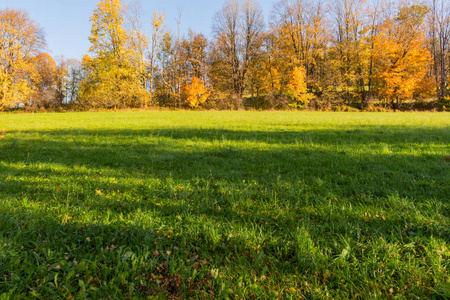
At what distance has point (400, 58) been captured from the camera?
102ft

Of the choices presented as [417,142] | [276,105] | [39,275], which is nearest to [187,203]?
[39,275]

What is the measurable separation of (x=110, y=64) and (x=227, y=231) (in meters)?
36.0

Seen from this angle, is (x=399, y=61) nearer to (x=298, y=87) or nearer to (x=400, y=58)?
(x=400, y=58)

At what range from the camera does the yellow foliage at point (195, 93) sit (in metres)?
38.2

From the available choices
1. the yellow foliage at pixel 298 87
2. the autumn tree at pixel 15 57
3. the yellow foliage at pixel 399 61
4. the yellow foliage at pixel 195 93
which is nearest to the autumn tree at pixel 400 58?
the yellow foliage at pixel 399 61

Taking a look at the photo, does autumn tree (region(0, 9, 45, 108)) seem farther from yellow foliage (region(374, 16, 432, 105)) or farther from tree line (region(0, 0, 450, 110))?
yellow foliage (region(374, 16, 432, 105))

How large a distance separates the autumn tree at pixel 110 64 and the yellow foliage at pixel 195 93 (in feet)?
29.1

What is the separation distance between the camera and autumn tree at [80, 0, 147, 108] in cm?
3100

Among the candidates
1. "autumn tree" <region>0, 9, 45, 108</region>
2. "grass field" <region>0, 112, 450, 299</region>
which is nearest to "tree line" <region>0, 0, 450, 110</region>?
"autumn tree" <region>0, 9, 45, 108</region>

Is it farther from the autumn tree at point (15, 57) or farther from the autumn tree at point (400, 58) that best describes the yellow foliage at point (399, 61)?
the autumn tree at point (15, 57)

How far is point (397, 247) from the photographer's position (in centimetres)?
194

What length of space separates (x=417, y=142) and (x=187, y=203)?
23.7ft

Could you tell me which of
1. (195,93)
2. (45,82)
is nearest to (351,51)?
(195,93)

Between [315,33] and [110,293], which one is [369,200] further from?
[315,33]
